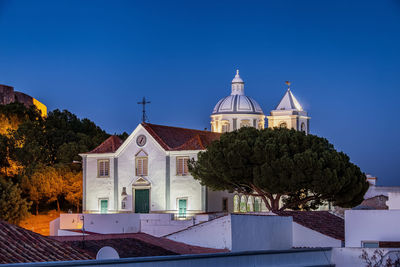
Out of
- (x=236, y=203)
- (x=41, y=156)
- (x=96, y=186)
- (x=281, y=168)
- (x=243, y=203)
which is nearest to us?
(x=281, y=168)

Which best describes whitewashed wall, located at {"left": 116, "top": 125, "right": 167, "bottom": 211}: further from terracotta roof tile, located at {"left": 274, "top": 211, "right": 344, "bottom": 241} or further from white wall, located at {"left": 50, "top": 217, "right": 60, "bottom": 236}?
terracotta roof tile, located at {"left": 274, "top": 211, "right": 344, "bottom": 241}

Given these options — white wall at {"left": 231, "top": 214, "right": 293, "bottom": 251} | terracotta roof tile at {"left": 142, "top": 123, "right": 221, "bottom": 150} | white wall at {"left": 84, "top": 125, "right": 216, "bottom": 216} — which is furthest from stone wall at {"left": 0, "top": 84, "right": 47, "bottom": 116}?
white wall at {"left": 231, "top": 214, "right": 293, "bottom": 251}

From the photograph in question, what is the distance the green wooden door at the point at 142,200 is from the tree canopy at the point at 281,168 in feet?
17.0

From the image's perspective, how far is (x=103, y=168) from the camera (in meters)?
56.5

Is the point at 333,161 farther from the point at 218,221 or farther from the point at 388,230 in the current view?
the point at 388,230

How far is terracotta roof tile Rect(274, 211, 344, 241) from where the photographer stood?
1166 inches

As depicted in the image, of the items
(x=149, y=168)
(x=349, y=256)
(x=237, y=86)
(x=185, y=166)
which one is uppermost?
(x=237, y=86)

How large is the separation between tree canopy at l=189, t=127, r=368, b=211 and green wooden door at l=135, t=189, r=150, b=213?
→ 204 inches

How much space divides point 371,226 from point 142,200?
103ft

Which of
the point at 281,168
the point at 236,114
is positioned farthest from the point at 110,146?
the point at 281,168

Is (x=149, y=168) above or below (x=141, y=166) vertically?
below

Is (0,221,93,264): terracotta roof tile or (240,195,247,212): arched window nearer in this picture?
(0,221,93,264): terracotta roof tile

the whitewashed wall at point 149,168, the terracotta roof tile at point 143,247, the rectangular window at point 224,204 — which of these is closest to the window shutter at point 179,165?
the whitewashed wall at point 149,168

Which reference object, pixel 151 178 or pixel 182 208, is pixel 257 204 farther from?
pixel 151 178
